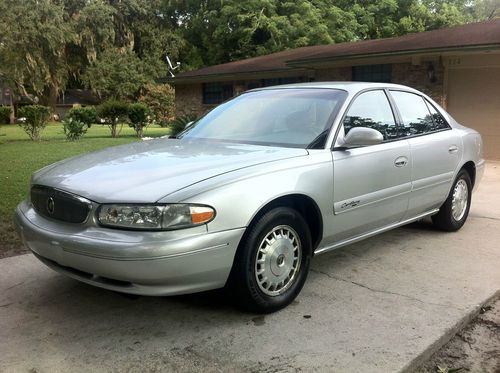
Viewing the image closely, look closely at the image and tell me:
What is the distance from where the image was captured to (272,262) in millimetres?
3500

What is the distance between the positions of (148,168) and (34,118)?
15.8m

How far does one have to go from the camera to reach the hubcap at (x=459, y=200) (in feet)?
18.3

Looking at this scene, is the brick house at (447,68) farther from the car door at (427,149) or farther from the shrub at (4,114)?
the shrub at (4,114)

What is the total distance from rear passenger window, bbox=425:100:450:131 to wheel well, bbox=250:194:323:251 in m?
2.16

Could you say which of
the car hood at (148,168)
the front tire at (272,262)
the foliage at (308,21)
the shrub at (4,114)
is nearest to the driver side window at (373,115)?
the car hood at (148,168)

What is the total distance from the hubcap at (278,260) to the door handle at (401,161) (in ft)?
4.40

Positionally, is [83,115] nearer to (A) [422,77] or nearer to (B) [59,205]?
(A) [422,77]

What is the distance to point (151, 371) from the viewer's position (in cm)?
285

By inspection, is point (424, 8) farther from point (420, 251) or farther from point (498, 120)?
point (420, 251)

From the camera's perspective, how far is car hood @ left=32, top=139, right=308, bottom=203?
10.2 ft

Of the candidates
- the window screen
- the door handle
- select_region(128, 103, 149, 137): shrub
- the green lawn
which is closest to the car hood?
the door handle

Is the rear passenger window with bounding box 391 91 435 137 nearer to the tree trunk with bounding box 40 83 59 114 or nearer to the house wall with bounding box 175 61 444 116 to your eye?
the house wall with bounding box 175 61 444 116

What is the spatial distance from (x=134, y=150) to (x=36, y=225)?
980 mm

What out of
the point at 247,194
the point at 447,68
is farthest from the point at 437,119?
the point at 447,68
